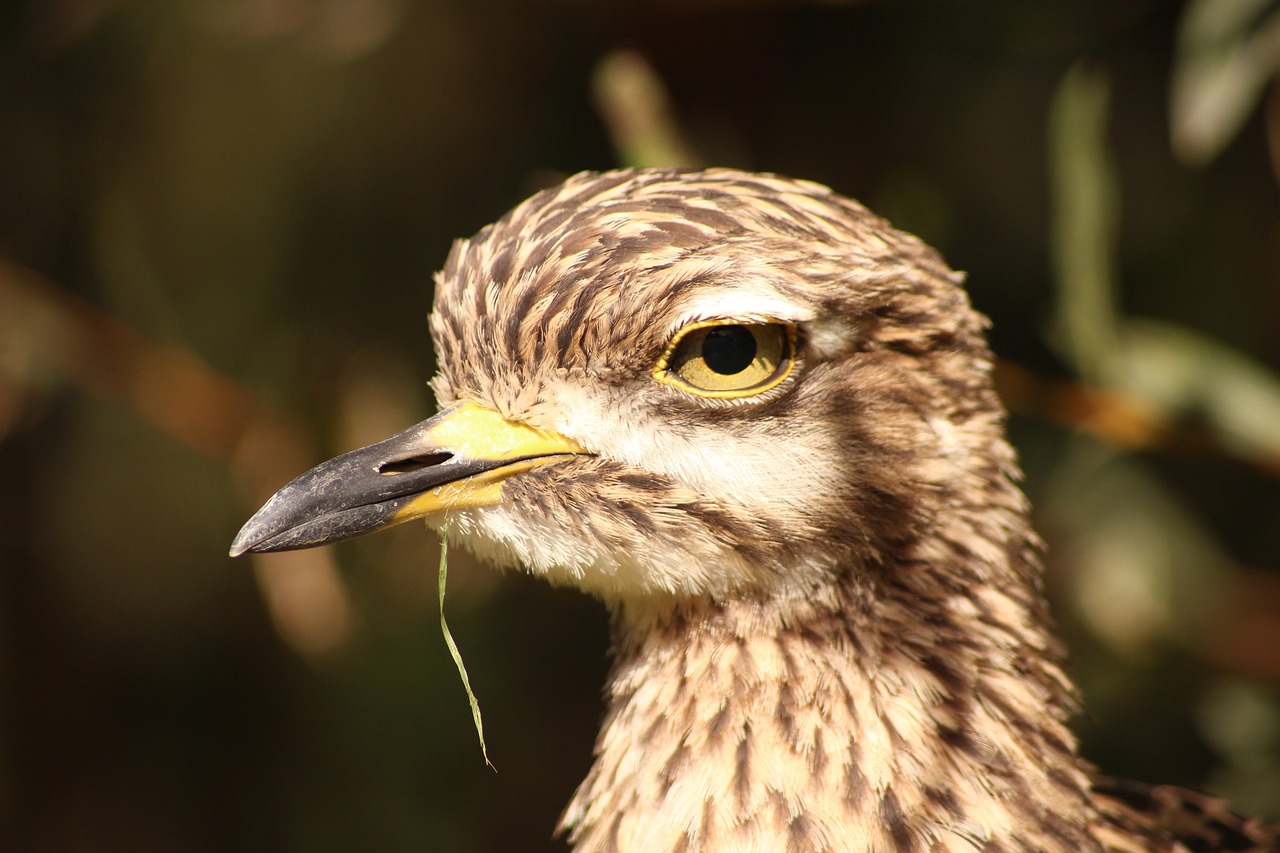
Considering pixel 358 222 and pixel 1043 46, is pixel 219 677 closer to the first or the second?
pixel 358 222

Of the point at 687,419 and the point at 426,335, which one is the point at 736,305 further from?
the point at 426,335

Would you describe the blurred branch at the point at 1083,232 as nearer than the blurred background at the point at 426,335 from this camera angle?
Yes

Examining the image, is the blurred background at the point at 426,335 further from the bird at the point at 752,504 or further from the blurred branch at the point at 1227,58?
the bird at the point at 752,504

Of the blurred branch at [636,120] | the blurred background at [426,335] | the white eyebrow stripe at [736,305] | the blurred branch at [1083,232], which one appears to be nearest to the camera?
the white eyebrow stripe at [736,305]

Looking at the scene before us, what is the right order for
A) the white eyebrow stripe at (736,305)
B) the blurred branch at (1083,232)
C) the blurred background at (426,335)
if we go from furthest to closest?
the blurred background at (426,335) → the blurred branch at (1083,232) → the white eyebrow stripe at (736,305)

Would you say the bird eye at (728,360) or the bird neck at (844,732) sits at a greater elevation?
the bird eye at (728,360)

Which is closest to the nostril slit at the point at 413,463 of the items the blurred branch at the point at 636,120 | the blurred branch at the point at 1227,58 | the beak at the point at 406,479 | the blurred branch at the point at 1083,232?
the beak at the point at 406,479

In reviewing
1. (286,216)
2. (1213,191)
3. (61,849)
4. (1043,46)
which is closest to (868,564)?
(1043,46)

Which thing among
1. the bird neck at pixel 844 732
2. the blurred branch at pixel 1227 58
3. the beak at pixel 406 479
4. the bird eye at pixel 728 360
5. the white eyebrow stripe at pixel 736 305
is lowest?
the bird neck at pixel 844 732
